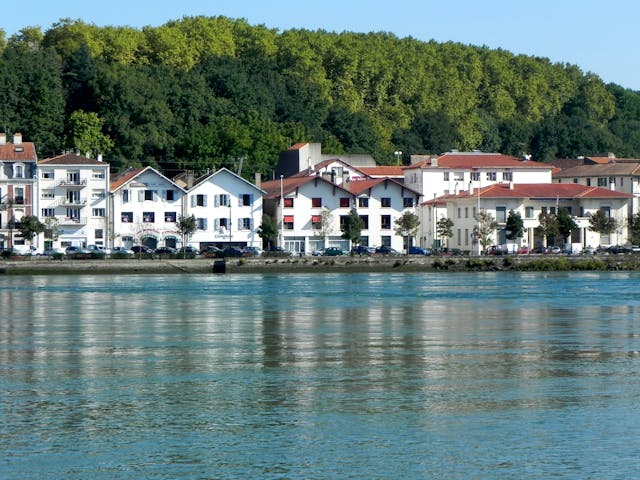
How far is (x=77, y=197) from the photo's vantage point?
91500 millimetres

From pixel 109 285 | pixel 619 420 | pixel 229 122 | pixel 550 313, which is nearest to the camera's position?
pixel 619 420

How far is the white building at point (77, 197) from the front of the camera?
299 ft

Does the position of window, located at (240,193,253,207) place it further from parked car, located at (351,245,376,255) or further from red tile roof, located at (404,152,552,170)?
red tile roof, located at (404,152,552,170)

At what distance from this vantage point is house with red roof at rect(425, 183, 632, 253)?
94.8m

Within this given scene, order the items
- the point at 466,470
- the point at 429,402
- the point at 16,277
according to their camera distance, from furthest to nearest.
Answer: the point at 16,277 → the point at 429,402 → the point at 466,470

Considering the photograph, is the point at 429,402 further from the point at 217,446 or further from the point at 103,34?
the point at 103,34

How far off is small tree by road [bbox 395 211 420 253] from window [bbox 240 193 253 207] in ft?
30.3

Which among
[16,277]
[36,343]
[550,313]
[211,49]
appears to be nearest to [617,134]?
[211,49]

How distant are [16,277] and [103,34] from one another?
188 feet

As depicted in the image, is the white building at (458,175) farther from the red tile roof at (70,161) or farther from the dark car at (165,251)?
the red tile roof at (70,161)

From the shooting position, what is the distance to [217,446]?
24.1 m

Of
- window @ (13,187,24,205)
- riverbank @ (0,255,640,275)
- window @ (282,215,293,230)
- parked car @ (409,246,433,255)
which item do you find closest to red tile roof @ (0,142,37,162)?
window @ (13,187,24,205)

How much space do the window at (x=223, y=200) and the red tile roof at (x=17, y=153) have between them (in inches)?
449

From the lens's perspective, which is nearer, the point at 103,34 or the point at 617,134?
the point at 103,34
